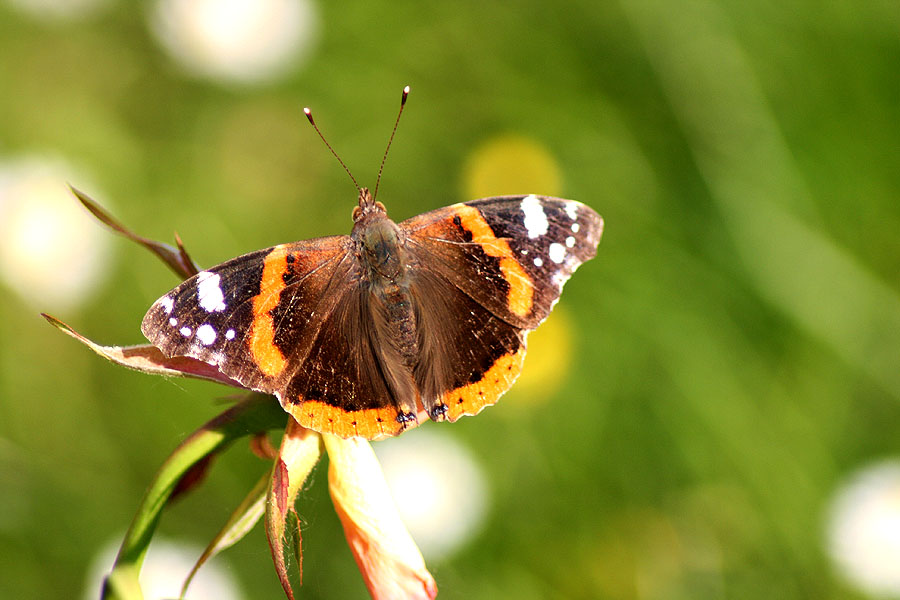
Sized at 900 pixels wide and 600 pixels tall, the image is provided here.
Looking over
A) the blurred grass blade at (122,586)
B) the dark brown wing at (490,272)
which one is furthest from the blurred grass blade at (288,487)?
the dark brown wing at (490,272)

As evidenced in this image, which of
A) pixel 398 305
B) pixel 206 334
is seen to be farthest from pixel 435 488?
pixel 206 334

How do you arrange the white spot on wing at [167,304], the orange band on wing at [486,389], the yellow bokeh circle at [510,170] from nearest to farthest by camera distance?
1. the white spot on wing at [167,304]
2. the orange band on wing at [486,389]
3. the yellow bokeh circle at [510,170]

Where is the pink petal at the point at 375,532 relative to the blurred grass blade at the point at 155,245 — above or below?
below

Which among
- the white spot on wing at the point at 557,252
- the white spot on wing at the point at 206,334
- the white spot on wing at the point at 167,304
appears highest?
the white spot on wing at the point at 557,252

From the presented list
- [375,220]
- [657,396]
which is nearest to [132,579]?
[375,220]

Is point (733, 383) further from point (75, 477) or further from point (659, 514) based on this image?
point (75, 477)

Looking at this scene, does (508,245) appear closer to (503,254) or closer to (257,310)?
(503,254)

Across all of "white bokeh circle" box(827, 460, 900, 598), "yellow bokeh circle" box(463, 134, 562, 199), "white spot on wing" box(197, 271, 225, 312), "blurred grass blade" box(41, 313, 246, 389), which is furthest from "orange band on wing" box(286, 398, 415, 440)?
"yellow bokeh circle" box(463, 134, 562, 199)

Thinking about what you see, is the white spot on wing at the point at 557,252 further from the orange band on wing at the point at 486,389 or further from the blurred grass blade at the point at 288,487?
the blurred grass blade at the point at 288,487
